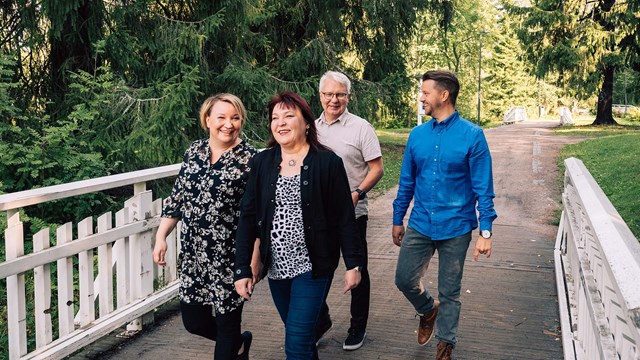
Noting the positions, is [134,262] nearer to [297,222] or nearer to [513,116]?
[297,222]

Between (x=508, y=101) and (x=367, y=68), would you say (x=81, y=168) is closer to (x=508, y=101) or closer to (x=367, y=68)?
(x=367, y=68)

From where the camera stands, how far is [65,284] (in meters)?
4.50

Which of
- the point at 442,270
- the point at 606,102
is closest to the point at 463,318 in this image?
the point at 442,270

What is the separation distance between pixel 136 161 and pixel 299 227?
8.22 m

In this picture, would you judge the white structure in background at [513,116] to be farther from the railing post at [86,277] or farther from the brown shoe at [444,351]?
the railing post at [86,277]

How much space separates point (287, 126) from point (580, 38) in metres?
32.0

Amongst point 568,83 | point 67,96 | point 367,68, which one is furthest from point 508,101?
point 67,96

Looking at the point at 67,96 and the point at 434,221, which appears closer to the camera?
the point at 434,221

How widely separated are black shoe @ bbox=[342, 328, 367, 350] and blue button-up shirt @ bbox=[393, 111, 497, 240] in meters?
0.96

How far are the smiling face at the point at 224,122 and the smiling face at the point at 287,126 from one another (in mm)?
428

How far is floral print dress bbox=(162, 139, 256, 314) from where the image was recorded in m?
3.86

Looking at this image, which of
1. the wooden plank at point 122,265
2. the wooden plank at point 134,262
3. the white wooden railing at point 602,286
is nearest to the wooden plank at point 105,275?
the wooden plank at point 122,265

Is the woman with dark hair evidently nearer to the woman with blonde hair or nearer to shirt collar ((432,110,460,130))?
the woman with blonde hair

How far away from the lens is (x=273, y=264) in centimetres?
358
